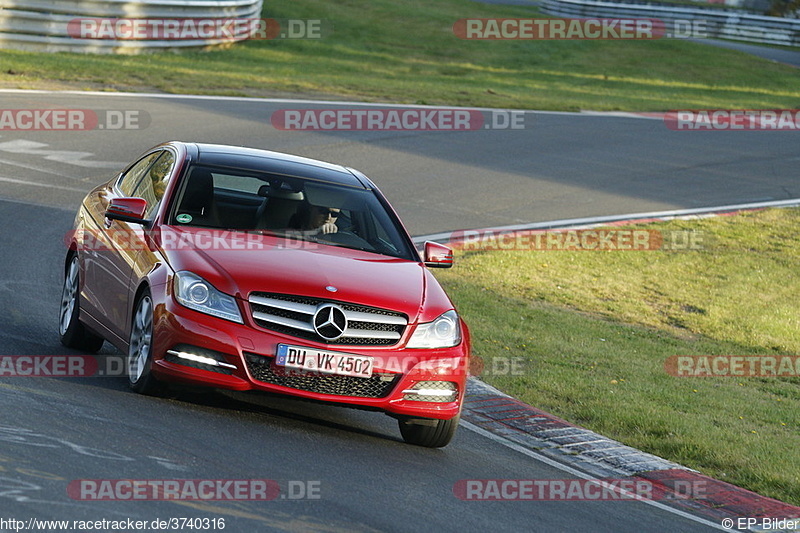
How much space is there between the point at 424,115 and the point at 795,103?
14.1m

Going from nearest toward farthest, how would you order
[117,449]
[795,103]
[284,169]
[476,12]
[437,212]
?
1. [117,449]
2. [284,169]
3. [437,212]
4. [795,103]
5. [476,12]

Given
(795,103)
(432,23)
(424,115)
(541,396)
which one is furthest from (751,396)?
(432,23)

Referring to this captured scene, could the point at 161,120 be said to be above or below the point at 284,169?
below

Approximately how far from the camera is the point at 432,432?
801cm

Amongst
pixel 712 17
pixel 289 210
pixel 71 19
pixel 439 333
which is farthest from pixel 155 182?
pixel 712 17

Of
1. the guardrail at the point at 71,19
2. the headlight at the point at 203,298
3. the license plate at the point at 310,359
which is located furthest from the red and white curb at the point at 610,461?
the guardrail at the point at 71,19

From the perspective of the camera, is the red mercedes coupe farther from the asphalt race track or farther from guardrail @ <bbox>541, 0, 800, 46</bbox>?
guardrail @ <bbox>541, 0, 800, 46</bbox>

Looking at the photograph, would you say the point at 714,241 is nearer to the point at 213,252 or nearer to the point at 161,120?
the point at 161,120

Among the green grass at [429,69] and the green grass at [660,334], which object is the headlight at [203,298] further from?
the green grass at [429,69]

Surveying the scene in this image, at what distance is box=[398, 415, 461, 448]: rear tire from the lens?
7.97m

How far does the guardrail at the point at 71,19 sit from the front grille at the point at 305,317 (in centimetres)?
1980

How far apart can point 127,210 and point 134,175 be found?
1402 mm

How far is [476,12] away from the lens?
168 feet

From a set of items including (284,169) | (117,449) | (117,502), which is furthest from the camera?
(284,169)
